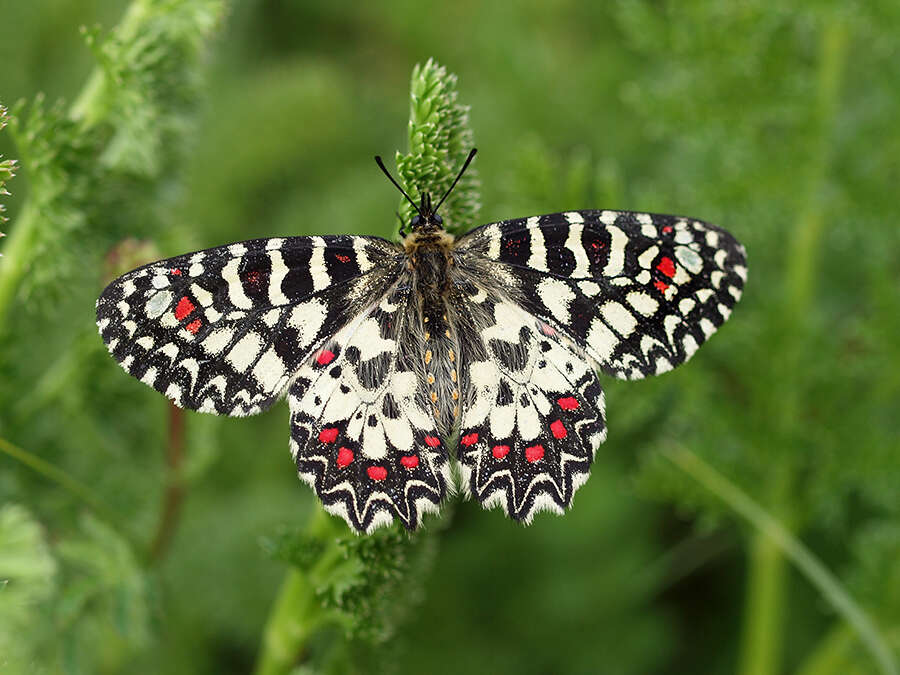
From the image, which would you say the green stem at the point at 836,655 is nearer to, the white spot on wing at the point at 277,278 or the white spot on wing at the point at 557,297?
the white spot on wing at the point at 557,297

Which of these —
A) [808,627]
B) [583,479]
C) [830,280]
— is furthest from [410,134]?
[808,627]

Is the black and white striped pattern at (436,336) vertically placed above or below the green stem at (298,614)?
above

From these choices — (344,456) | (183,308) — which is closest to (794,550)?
(344,456)

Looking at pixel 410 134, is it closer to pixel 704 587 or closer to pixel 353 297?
pixel 353 297

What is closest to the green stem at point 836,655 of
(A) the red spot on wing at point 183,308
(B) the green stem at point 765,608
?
(B) the green stem at point 765,608

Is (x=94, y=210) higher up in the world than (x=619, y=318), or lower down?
higher up

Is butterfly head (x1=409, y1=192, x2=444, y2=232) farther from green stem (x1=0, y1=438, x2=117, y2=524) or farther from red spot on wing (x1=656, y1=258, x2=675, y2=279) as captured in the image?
green stem (x1=0, y1=438, x2=117, y2=524)

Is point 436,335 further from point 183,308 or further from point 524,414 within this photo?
point 183,308
